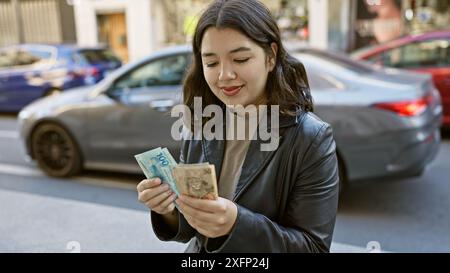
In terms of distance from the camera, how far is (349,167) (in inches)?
157

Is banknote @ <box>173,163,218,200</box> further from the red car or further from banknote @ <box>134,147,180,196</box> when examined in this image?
the red car

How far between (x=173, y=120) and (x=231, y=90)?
3106 millimetres

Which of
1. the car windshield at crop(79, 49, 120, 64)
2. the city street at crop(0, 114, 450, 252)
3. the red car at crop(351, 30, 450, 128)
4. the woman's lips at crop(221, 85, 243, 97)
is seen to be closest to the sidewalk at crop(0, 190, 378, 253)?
the city street at crop(0, 114, 450, 252)

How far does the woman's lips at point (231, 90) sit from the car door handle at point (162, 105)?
317 cm

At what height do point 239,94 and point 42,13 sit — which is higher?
point 42,13

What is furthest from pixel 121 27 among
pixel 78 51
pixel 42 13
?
pixel 78 51

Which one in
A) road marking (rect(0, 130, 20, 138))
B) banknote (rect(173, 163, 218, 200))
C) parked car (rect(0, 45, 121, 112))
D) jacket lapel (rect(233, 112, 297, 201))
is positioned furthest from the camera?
parked car (rect(0, 45, 121, 112))

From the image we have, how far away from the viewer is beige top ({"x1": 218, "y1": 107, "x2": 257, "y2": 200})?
1.47m

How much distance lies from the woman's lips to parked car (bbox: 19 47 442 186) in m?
2.71

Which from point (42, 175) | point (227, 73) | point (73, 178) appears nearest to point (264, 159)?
point (227, 73)

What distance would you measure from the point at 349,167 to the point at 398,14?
424 inches

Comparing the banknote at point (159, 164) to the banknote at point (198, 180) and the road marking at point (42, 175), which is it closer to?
the banknote at point (198, 180)

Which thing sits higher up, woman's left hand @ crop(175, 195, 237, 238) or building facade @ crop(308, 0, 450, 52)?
building facade @ crop(308, 0, 450, 52)
